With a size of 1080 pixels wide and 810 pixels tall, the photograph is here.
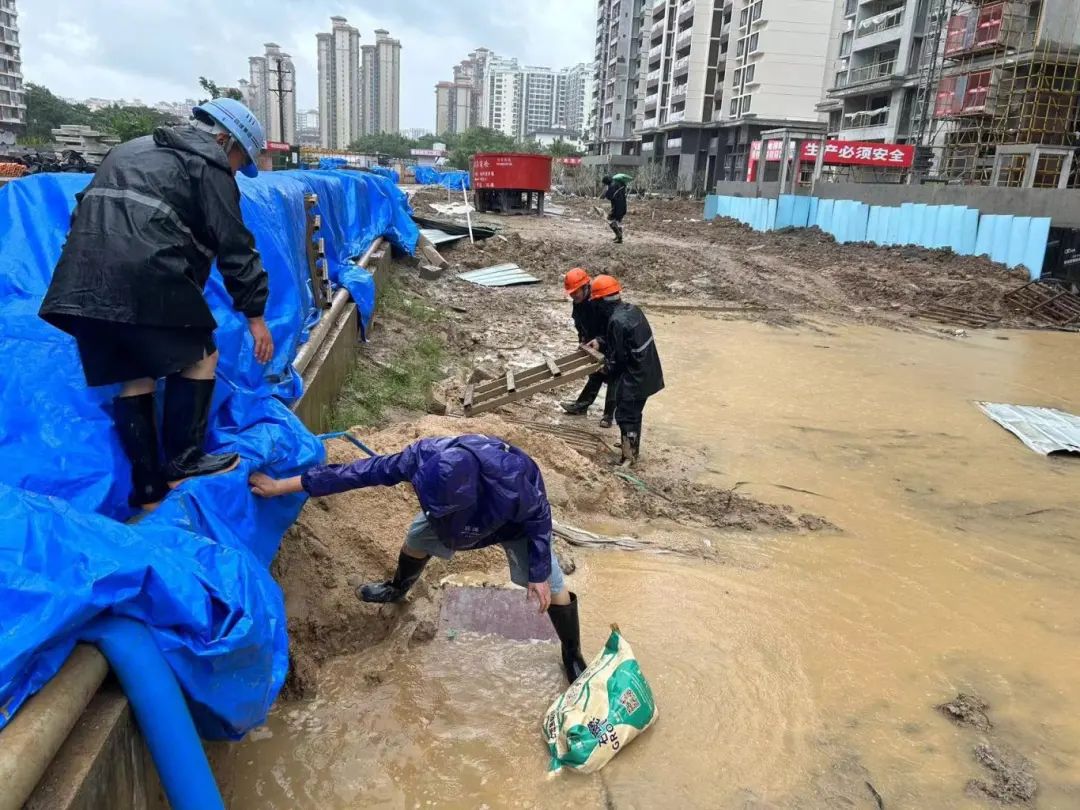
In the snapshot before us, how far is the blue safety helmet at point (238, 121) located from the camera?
2812mm

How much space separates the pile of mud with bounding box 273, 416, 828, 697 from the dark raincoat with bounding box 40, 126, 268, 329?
1.32 meters

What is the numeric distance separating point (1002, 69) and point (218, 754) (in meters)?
34.3

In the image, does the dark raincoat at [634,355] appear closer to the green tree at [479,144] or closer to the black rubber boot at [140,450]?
the black rubber boot at [140,450]

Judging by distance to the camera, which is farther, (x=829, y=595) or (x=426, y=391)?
(x=426, y=391)

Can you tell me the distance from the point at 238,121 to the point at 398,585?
209 cm

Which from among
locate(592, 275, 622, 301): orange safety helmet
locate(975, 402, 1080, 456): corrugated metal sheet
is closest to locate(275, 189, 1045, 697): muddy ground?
locate(592, 275, 622, 301): orange safety helmet

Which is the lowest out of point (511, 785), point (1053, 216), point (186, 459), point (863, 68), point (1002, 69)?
point (511, 785)

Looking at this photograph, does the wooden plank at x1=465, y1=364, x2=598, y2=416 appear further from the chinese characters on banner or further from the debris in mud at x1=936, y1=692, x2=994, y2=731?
the chinese characters on banner

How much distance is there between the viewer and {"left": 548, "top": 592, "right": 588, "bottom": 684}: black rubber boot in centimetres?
320

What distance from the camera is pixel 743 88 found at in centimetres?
5191

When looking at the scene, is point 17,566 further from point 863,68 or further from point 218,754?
point 863,68

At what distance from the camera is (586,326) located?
22.5 ft

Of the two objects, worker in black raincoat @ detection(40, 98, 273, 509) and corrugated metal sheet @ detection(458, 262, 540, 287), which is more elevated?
worker in black raincoat @ detection(40, 98, 273, 509)

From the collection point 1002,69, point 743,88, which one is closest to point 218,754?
point 1002,69
